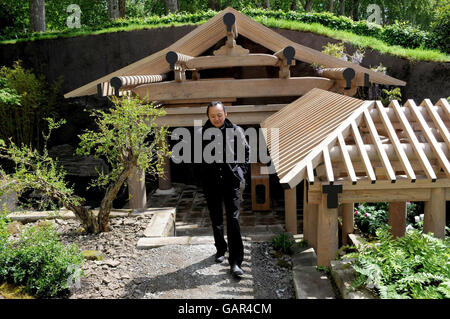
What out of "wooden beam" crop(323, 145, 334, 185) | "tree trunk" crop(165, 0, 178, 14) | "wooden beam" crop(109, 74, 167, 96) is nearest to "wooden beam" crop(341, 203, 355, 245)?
"wooden beam" crop(323, 145, 334, 185)

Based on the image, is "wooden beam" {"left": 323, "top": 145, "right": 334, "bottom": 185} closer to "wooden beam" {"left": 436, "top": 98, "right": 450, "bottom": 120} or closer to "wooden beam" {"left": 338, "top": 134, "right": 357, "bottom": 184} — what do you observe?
"wooden beam" {"left": 338, "top": 134, "right": 357, "bottom": 184}

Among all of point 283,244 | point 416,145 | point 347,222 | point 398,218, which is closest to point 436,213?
point 416,145

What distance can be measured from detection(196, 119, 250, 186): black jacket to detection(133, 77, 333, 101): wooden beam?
353cm

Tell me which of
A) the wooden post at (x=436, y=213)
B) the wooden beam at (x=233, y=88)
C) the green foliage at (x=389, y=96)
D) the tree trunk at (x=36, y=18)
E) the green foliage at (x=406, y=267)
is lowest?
the green foliage at (x=406, y=267)

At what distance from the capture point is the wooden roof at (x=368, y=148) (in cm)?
392

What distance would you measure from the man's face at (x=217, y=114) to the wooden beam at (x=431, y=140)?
87.3 inches

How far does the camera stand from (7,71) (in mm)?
13414

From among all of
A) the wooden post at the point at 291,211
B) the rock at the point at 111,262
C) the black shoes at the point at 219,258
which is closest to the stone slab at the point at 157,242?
the rock at the point at 111,262

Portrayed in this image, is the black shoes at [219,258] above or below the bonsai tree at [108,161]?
below

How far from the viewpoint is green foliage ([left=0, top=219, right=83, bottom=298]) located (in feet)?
13.3

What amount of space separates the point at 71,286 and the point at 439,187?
3955 millimetres

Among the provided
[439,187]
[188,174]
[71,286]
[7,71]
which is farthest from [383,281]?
[7,71]

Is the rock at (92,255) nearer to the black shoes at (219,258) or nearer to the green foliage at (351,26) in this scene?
the black shoes at (219,258)

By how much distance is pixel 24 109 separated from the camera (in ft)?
42.2
